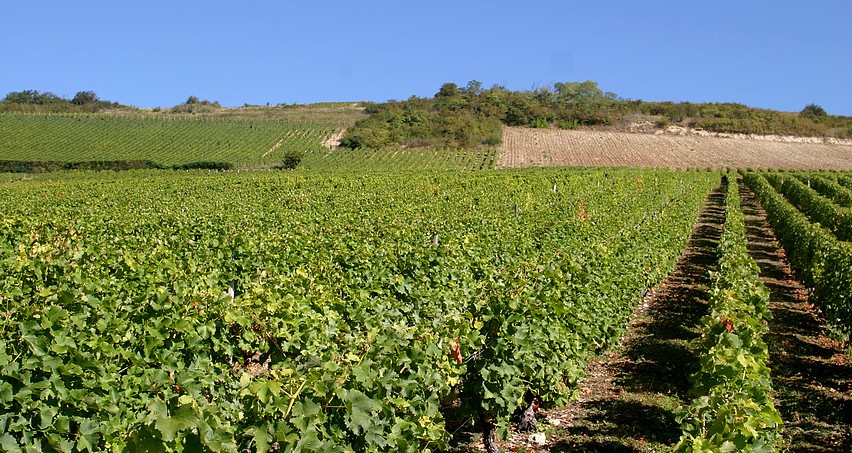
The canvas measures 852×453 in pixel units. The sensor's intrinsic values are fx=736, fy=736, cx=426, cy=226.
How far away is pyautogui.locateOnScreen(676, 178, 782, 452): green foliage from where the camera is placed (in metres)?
4.91

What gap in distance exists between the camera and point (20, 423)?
3896 millimetres

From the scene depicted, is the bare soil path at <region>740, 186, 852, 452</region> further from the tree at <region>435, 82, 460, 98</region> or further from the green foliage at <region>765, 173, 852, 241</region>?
the tree at <region>435, 82, 460, 98</region>

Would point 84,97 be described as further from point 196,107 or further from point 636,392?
point 636,392

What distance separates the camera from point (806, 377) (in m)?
9.28

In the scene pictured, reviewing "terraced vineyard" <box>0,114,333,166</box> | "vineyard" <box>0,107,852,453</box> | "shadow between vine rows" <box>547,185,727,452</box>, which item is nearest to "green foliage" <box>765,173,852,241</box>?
"vineyard" <box>0,107,852,453</box>

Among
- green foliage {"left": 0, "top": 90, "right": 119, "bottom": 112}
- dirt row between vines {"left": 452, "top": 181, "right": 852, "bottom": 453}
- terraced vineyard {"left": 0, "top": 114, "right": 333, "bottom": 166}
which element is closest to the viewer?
dirt row between vines {"left": 452, "top": 181, "right": 852, "bottom": 453}

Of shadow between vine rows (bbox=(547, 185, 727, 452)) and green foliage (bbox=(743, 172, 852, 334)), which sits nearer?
shadow between vine rows (bbox=(547, 185, 727, 452))

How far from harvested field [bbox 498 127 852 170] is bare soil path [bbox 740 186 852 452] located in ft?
160

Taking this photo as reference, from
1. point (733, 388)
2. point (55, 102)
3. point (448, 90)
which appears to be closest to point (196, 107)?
point (55, 102)

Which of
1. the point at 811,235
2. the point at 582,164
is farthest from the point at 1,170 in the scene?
the point at 811,235

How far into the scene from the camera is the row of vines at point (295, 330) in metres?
4.11

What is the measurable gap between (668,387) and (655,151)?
67.3m

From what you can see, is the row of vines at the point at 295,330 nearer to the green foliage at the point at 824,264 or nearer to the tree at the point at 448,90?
the green foliage at the point at 824,264

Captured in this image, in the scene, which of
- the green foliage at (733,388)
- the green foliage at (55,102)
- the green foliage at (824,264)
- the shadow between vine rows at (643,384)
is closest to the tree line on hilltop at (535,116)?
the green foliage at (55,102)
